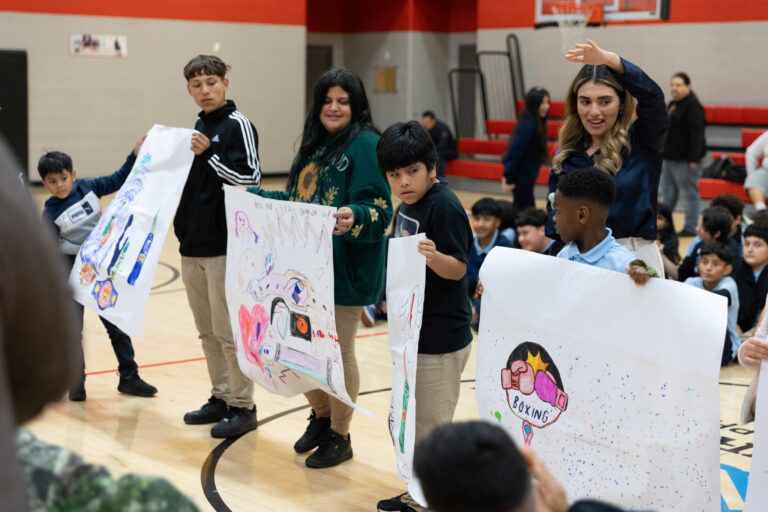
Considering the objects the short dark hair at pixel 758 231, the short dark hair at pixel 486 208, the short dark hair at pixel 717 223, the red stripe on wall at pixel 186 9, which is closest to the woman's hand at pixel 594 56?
the short dark hair at pixel 758 231

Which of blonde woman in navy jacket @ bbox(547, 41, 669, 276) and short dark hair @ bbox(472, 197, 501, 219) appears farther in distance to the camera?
short dark hair @ bbox(472, 197, 501, 219)

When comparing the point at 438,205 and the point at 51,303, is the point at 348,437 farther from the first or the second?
the point at 51,303

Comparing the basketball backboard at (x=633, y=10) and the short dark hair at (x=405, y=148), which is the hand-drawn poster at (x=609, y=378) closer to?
the short dark hair at (x=405, y=148)

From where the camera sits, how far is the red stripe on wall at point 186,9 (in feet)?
46.8

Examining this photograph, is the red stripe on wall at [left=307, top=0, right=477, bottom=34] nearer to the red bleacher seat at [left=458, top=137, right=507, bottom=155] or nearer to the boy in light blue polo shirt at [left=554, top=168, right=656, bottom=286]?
the red bleacher seat at [left=458, top=137, right=507, bottom=155]

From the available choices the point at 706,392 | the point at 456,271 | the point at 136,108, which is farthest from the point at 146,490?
the point at 136,108

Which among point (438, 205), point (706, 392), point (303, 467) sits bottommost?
point (303, 467)

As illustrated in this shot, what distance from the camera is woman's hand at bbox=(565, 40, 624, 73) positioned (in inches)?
122

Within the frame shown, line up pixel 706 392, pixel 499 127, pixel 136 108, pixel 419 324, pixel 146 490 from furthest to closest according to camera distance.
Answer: pixel 499 127
pixel 136 108
pixel 419 324
pixel 706 392
pixel 146 490

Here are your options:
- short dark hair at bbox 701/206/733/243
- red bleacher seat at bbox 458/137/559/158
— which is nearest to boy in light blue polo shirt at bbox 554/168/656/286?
short dark hair at bbox 701/206/733/243

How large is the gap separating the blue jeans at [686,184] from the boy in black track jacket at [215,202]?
805 centimetres

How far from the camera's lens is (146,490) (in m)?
1.20

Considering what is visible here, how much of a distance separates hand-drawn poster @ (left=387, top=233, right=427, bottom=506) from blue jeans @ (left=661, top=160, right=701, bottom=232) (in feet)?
28.5

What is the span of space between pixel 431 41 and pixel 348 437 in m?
15.2
